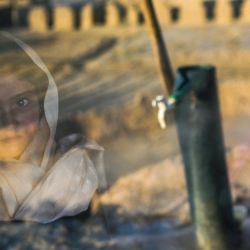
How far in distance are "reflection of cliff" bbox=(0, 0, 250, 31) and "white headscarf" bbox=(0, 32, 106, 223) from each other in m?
2.20

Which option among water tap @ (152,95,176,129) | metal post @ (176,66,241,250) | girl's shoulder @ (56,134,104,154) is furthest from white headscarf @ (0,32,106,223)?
metal post @ (176,66,241,250)

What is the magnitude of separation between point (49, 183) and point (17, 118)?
13 cm

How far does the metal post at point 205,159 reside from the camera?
1426 mm


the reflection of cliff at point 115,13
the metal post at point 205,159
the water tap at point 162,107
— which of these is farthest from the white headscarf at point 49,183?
the reflection of cliff at point 115,13

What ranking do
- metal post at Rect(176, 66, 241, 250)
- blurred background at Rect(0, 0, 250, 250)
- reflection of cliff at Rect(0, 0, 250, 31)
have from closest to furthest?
metal post at Rect(176, 66, 241, 250)
blurred background at Rect(0, 0, 250, 250)
reflection of cliff at Rect(0, 0, 250, 31)

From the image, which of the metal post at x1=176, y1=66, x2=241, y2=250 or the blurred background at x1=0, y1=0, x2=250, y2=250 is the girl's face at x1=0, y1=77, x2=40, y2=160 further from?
the metal post at x1=176, y1=66, x2=241, y2=250

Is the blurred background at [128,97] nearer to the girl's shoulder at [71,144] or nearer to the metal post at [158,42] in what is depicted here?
the girl's shoulder at [71,144]

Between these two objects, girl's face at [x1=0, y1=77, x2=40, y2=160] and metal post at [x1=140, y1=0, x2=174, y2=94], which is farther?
metal post at [x1=140, y1=0, x2=174, y2=94]

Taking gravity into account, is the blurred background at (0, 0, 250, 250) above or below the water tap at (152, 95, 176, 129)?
below

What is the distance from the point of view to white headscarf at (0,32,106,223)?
995 millimetres

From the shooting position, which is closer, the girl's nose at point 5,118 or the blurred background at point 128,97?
the girl's nose at point 5,118

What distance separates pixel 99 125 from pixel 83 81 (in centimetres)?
53

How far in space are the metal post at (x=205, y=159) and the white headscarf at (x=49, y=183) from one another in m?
0.45

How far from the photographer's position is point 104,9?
12.1 feet
